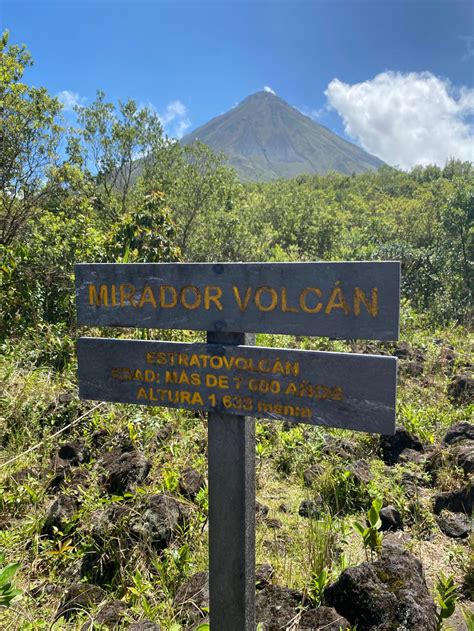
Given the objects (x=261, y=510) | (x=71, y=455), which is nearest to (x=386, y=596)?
(x=261, y=510)

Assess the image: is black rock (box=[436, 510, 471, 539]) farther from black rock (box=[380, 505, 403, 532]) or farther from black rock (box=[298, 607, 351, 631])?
black rock (box=[298, 607, 351, 631])

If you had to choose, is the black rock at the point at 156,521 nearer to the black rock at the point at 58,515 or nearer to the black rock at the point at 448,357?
the black rock at the point at 58,515

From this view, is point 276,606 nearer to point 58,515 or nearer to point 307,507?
point 307,507

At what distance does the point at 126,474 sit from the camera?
12.0 ft

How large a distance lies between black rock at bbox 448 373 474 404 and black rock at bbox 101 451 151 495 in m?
4.41

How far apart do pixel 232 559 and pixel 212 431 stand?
59 cm

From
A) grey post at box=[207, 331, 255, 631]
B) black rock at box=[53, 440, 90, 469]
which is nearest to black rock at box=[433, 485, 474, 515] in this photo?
grey post at box=[207, 331, 255, 631]

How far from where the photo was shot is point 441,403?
616 centimetres

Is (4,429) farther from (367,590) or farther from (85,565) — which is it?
(367,590)

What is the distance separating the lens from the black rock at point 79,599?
2.68 meters

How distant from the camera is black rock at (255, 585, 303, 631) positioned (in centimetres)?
249

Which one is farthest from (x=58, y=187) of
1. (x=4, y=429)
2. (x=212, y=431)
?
(x=212, y=431)

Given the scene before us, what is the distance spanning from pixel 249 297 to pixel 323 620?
174cm

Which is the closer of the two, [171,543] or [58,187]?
[171,543]
